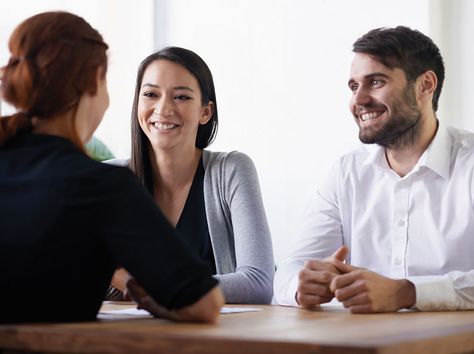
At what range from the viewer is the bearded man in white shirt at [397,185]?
2.37 metres

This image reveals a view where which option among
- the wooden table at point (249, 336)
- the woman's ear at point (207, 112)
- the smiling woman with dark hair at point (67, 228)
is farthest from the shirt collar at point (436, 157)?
the smiling woman with dark hair at point (67, 228)

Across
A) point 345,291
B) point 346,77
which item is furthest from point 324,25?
point 345,291

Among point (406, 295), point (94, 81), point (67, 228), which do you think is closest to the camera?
point (67, 228)

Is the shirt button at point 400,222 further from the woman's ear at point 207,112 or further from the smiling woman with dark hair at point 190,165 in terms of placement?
the woman's ear at point 207,112

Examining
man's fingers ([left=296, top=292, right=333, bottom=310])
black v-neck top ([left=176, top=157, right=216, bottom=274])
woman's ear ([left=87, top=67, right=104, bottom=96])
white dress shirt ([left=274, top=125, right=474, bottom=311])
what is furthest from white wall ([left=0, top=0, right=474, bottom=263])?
woman's ear ([left=87, top=67, right=104, bottom=96])

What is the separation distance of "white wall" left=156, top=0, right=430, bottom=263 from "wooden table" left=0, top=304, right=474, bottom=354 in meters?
2.38

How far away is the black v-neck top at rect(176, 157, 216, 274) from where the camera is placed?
276 cm

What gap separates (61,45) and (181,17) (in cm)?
306

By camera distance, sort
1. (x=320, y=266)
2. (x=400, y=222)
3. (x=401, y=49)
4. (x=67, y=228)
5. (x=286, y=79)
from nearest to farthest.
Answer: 1. (x=67, y=228)
2. (x=320, y=266)
3. (x=400, y=222)
4. (x=401, y=49)
5. (x=286, y=79)

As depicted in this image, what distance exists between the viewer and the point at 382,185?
2.52 metres

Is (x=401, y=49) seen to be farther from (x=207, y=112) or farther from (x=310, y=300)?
(x=310, y=300)

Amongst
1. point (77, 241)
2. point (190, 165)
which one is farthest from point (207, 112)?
point (77, 241)

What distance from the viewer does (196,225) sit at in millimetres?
2799

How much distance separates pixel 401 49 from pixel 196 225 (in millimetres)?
867
